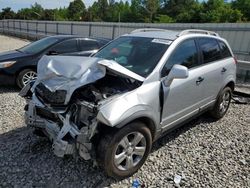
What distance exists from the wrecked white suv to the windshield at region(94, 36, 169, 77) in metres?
0.01

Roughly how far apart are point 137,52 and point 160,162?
5.32ft

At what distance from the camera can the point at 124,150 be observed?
9.99 ft

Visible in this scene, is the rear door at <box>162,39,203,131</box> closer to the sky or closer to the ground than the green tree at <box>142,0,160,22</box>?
closer to the ground

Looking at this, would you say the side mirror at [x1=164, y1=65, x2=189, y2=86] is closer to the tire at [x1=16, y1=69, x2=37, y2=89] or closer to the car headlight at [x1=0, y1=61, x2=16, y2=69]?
the tire at [x1=16, y1=69, x2=37, y2=89]

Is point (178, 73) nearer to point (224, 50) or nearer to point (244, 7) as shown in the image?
point (224, 50)

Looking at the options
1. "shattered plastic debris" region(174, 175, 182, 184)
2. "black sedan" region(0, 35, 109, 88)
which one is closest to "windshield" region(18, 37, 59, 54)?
"black sedan" region(0, 35, 109, 88)

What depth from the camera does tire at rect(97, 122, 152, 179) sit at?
281cm

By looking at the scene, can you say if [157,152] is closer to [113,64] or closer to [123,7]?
[113,64]

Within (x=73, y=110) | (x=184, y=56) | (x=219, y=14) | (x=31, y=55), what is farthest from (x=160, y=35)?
(x=219, y=14)

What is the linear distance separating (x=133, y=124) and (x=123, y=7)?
3387 inches

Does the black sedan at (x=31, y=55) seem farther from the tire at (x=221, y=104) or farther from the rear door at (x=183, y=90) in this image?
the tire at (x=221, y=104)

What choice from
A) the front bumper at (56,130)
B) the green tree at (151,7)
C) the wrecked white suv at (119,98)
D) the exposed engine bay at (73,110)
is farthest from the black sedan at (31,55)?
the green tree at (151,7)

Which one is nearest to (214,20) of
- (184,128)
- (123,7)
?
(123,7)

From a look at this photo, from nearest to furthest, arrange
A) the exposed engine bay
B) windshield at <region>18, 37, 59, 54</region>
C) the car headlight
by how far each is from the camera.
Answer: the exposed engine bay < the car headlight < windshield at <region>18, 37, 59, 54</region>
